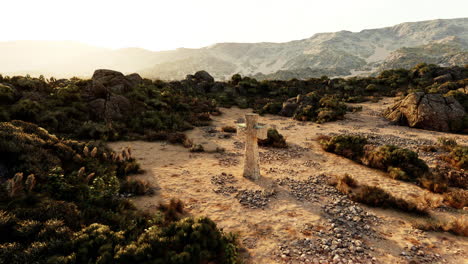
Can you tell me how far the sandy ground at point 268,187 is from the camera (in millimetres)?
5828

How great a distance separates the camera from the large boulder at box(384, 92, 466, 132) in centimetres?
1795

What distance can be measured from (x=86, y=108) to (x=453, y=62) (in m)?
100.0

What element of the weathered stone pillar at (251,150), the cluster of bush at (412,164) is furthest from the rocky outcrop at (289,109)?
the weathered stone pillar at (251,150)

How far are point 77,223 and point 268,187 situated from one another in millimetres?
6674

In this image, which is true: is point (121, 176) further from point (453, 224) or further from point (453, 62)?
point (453, 62)

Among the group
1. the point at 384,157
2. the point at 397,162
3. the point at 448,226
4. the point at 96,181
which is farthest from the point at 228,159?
the point at 448,226

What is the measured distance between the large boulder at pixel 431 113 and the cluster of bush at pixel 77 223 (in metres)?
21.5

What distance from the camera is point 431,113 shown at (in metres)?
18.4

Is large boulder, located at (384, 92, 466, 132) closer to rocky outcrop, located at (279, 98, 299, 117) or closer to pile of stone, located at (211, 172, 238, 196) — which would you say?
rocky outcrop, located at (279, 98, 299, 117)

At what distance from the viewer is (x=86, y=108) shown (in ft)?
57.9

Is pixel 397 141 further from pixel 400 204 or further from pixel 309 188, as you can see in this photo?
pixel 309 188

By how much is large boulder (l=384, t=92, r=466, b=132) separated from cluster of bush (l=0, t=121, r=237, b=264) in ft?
70.5

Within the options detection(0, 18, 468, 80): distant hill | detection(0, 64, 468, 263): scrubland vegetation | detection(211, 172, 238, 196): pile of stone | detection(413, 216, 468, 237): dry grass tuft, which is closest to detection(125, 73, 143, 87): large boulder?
detection(0, 64, 468, 263): scrubland vegetation

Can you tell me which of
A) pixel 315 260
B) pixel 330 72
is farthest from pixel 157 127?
pixel 330 72
